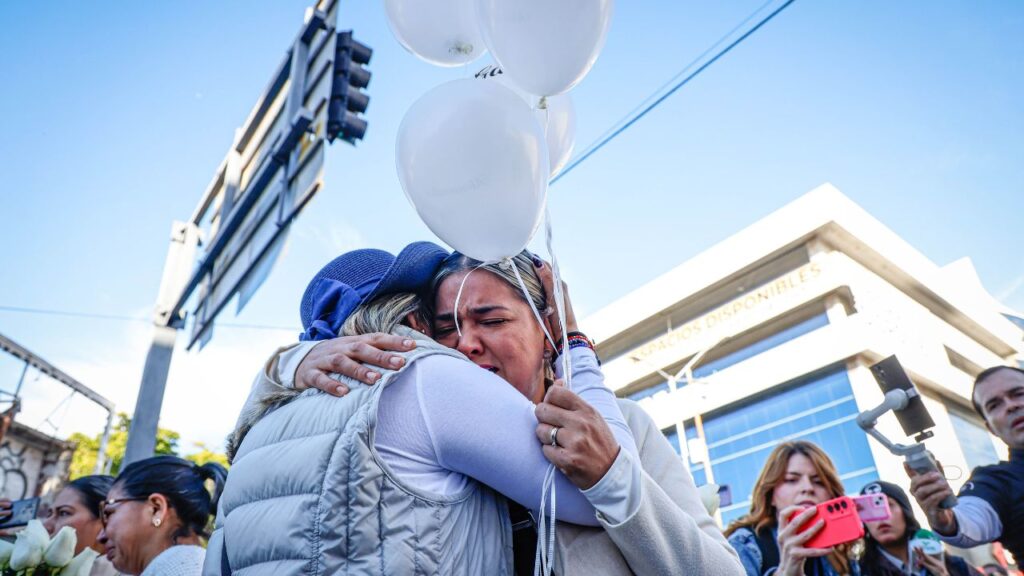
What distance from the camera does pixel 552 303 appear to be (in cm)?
185

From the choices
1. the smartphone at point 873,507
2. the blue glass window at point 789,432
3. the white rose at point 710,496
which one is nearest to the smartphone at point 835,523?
the white rose at point 710,496

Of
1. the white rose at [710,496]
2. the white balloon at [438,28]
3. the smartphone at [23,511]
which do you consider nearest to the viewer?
the white balloon at [438,28]

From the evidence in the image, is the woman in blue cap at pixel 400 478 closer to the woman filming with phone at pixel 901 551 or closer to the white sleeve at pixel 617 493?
the white sleeve at pixel 617 493

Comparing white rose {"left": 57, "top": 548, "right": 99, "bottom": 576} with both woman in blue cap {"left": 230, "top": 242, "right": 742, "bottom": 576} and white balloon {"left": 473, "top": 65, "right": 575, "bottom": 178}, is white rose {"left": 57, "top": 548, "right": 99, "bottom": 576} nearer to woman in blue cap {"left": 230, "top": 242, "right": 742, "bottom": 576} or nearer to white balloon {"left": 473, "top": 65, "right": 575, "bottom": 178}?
woman in blue cap {"left": 230, "top": 242, "right": 742, "bottom": 576}

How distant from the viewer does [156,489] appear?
3.01 meters

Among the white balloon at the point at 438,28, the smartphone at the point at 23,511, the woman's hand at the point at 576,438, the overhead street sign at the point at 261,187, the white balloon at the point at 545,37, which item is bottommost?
the woman's hand at the point at 576,438

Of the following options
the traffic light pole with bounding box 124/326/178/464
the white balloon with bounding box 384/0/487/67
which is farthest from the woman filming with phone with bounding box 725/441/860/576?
the traffic light pole with bounding box 124/326/178/464

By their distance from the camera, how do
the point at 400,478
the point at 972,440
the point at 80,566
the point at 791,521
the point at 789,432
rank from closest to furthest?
1. the point at 400,478
2. the point at 80,566
3. the point at 791,521
4. the point at 789,432
5. the point at 972,440

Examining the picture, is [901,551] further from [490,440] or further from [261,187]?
[261,187]

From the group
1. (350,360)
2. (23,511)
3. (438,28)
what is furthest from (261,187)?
(350,360)

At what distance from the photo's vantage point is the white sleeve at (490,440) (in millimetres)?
1213

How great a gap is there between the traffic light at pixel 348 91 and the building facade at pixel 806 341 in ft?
56.2

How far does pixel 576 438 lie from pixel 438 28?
1518 mm

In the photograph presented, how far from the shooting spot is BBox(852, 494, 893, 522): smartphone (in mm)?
3270
